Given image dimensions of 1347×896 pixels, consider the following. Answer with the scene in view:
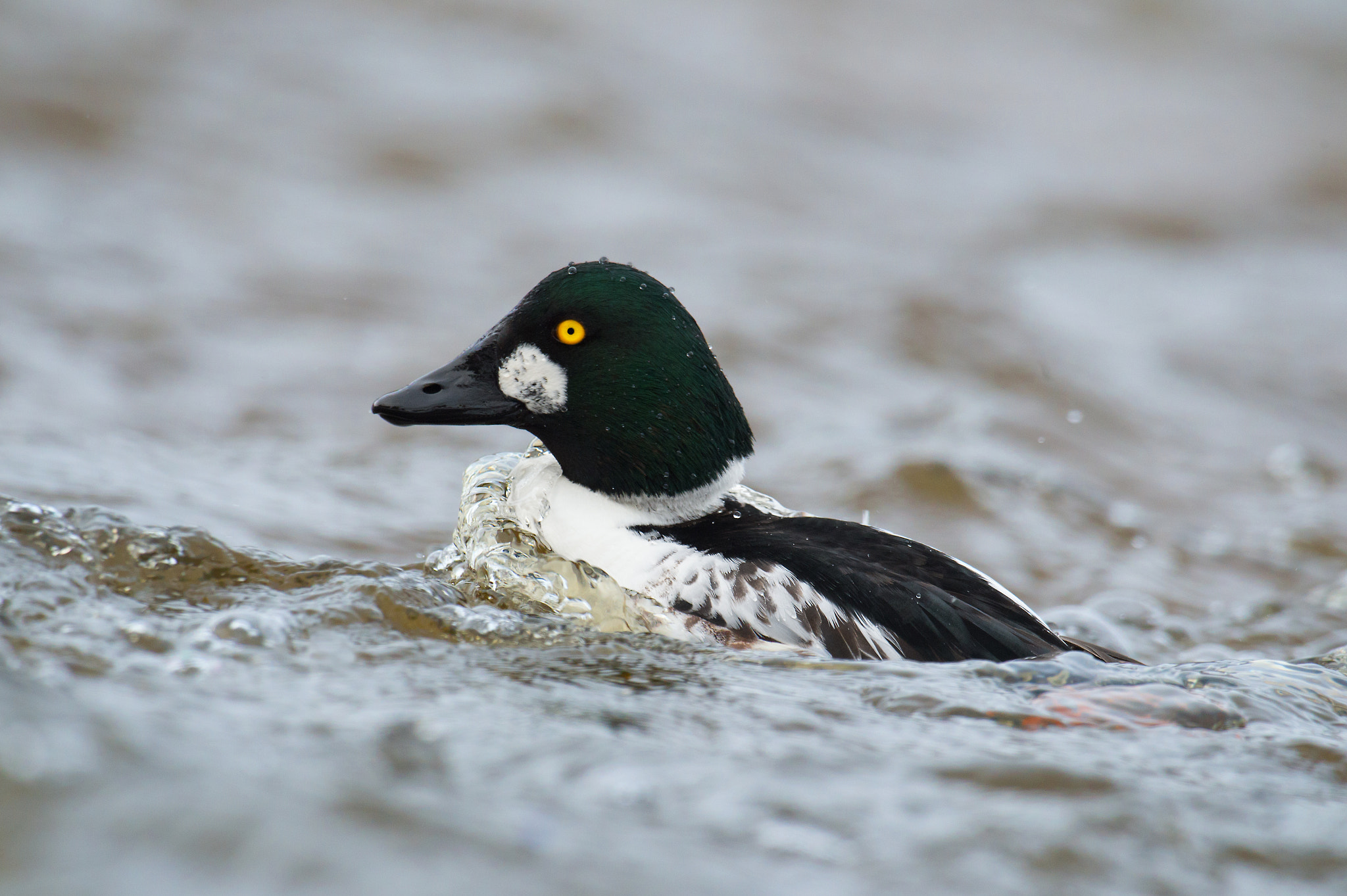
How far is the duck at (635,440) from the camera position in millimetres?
3814

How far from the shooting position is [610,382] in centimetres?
406

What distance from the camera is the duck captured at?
3814mm

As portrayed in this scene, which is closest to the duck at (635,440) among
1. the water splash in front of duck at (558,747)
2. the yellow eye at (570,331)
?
the yellow eye at (570,331)

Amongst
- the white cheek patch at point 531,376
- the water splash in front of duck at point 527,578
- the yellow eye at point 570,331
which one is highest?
the yellow eye at point 570,331

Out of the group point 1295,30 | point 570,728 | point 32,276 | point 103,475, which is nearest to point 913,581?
point 570,728

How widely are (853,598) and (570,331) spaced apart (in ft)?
3.99

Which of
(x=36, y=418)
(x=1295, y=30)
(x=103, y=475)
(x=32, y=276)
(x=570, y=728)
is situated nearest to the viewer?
(x=570, y=728)

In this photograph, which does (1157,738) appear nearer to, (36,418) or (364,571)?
(364,571)

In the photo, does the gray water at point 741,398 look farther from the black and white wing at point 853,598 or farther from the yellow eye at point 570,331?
the yellow eye at point 570,331

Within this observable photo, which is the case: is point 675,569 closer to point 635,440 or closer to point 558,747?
point 635,440

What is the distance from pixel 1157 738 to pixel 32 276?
24.5 feet

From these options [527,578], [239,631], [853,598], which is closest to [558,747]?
[239,631]

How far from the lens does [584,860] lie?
2408 millimetres

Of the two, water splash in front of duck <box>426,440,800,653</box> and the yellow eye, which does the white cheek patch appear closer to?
the yellow eye
